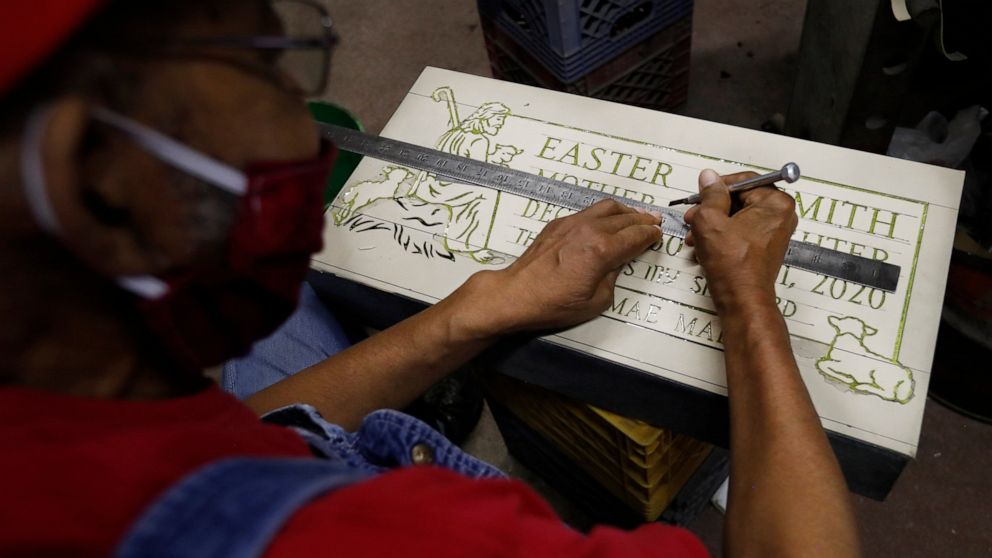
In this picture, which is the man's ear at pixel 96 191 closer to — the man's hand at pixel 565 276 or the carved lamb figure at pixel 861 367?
the man's hand at pixel 565 276

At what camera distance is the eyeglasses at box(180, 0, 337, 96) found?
57 cm

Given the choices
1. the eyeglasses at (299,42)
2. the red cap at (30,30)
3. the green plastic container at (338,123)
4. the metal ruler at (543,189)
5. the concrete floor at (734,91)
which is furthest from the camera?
the green plastic container at (338,123)

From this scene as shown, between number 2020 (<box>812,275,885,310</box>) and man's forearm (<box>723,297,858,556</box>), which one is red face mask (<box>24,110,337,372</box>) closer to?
man's forearm (<box>723,297,858,556</box>)

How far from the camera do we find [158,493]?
1.75ft

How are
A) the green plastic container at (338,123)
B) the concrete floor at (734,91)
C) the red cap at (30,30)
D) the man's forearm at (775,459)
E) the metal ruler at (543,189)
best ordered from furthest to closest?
the green plastic container at (338,123) → the concrete floor at (734,91) → the metal ruler at (543,189) → the man's forearm at (775,459) → the red cap at (30,30)

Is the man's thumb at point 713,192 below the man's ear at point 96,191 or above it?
above

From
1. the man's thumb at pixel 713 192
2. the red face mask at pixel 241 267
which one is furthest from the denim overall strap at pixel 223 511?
the man's thumb at pixel 713 192

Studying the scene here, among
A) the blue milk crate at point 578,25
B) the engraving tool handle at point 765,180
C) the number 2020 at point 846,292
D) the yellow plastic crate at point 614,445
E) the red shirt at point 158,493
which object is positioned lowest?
the yellow plastic crate at point 614,445

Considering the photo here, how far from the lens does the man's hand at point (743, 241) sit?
3.50 feet

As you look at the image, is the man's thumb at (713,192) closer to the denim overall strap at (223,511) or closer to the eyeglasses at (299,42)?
the eyeglasses at (299,42)

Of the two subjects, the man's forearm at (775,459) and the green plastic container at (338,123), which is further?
the green plastic container at (338,123)

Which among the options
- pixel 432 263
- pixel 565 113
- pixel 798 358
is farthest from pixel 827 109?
pixel 432 263

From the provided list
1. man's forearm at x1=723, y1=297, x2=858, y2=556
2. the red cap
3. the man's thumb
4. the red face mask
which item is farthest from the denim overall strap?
the man's thumb

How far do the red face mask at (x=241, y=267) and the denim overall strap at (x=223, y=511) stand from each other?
0.17m
